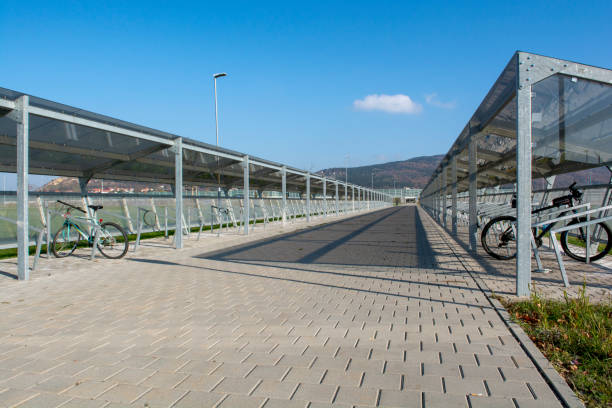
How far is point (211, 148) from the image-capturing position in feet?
41.0

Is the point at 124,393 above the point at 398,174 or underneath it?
underneath

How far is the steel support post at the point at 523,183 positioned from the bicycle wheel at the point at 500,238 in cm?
213

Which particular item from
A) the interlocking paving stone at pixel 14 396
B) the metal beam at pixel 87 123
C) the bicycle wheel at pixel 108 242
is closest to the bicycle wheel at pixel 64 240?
the bicycle wheel at pixel 108 242

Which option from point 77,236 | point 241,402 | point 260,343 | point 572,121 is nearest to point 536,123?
point 572,121

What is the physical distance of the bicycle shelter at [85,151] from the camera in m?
6.16

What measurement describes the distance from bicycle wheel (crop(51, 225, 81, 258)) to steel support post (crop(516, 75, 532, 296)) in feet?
26.7

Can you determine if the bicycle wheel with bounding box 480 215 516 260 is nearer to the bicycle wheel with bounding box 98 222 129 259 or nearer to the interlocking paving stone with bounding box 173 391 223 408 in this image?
the interlocking paving stone with bounding box 173 391 223 408

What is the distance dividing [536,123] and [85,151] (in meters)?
Answer: 10.7

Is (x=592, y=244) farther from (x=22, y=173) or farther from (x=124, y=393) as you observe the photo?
(x=22, y=173)

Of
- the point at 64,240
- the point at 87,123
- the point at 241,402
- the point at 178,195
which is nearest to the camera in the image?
the point at 241,402

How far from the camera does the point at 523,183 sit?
491 centimetres

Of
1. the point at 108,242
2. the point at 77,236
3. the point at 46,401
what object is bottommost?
the point at 46,401

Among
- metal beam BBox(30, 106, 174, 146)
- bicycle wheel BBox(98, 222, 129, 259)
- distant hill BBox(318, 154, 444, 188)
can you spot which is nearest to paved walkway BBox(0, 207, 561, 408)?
bicycle wheel BBox(98, 222, 129, 259)

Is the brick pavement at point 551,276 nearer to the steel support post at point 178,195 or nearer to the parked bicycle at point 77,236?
the steel support post at point 178,195
